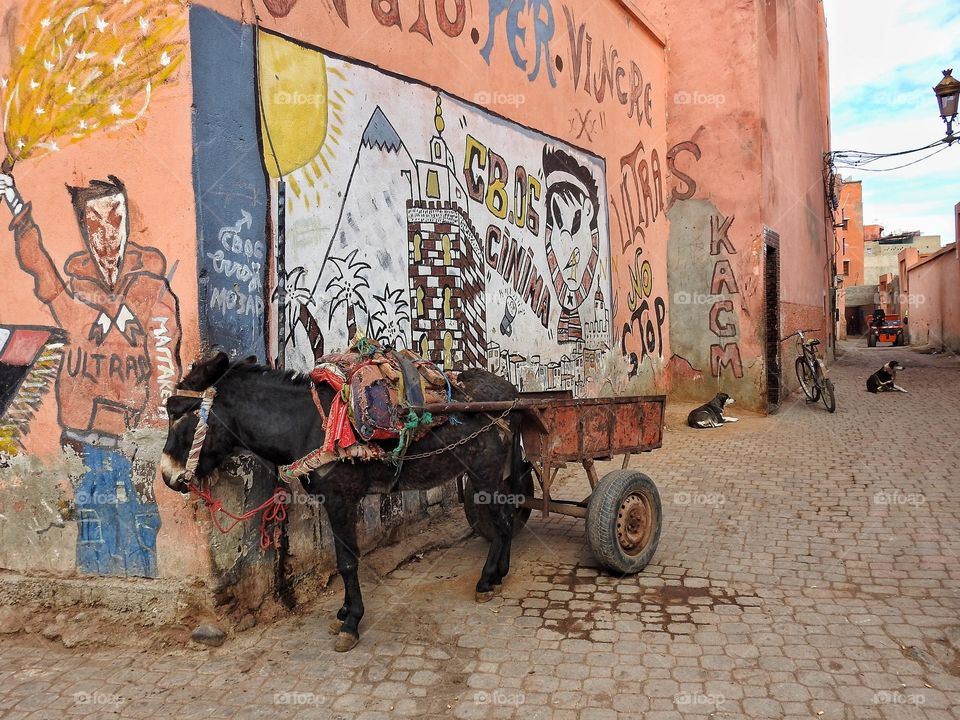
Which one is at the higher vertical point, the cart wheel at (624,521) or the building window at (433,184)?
the building window at (433,184)

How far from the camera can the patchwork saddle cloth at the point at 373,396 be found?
12.7 ft

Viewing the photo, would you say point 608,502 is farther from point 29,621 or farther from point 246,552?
point 29,621

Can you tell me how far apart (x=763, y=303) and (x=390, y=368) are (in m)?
9.84

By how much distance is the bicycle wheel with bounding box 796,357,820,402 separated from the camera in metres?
12.9

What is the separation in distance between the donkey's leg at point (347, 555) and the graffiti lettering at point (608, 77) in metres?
7.62

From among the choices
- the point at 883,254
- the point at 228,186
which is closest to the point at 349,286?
the point at 228,186

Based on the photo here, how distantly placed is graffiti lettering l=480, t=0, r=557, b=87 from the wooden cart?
4.52 metres

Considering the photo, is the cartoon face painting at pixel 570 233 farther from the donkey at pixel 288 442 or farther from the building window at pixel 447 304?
the donkey at pixel 288 442

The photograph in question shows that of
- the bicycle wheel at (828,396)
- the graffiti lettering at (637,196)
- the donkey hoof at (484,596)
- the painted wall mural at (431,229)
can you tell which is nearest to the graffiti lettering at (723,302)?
the graffiti lettering at (637,196)

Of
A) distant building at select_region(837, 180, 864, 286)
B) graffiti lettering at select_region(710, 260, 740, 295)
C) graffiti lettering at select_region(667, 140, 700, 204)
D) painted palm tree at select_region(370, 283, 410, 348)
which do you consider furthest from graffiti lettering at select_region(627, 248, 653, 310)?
distant building at select_region(837, 180, 864, 286)

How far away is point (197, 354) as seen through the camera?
Answer: 4.15 metres

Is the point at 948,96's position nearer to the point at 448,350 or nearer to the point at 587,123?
the point at 587,123

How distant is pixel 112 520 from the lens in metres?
4.37

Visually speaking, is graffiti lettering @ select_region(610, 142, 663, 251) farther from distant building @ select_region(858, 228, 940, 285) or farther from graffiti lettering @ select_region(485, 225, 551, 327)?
distant building @ select_region(858, 228, 940, 285)
